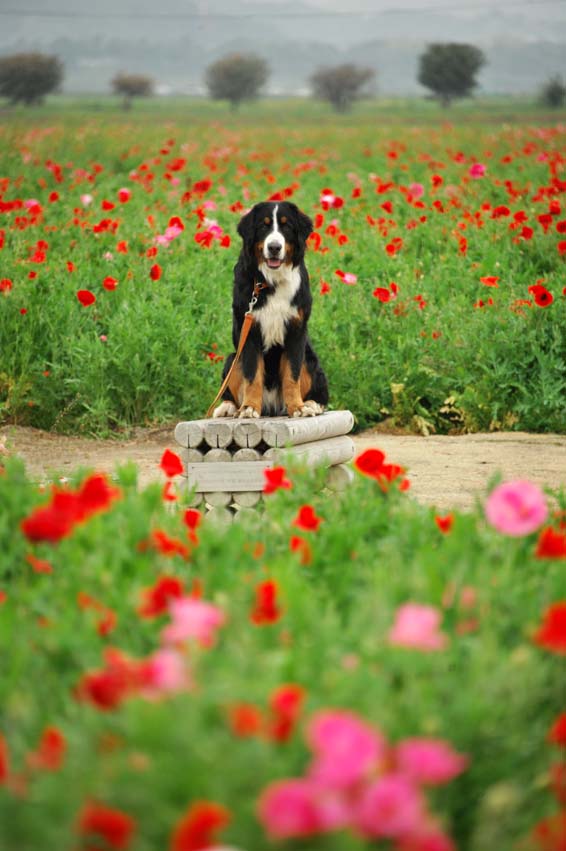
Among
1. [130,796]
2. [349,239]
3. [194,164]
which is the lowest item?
[130,796]

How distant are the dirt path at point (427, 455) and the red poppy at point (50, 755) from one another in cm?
429

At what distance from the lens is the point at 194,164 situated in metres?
20.2

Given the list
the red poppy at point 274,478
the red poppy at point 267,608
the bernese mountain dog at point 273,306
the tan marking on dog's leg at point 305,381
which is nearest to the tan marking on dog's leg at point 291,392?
the bernese mountain dog at point 273,306

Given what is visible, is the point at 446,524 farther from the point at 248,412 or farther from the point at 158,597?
the point at 248,412

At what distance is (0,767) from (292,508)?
6.36ft

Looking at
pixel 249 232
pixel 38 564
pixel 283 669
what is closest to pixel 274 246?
pixel 249 232

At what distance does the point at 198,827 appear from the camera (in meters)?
1.61

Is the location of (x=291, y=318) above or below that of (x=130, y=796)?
above

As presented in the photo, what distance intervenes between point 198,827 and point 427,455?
6.21 m

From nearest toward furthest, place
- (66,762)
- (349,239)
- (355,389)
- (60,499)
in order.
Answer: (66,762) → (60,499) → (355,389) → (349,239)

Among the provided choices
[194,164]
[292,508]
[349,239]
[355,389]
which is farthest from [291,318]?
[194,164]

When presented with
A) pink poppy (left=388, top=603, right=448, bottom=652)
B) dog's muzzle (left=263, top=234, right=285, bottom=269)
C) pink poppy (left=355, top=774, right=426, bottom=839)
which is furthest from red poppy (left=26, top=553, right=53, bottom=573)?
dog's muzzle (left=263, top=234, right=285, bottom=269)

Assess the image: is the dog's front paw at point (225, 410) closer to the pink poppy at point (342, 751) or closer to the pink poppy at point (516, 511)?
the pink poppy at point (516, 511)

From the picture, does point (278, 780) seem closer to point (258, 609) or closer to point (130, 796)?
point (130, 796)
